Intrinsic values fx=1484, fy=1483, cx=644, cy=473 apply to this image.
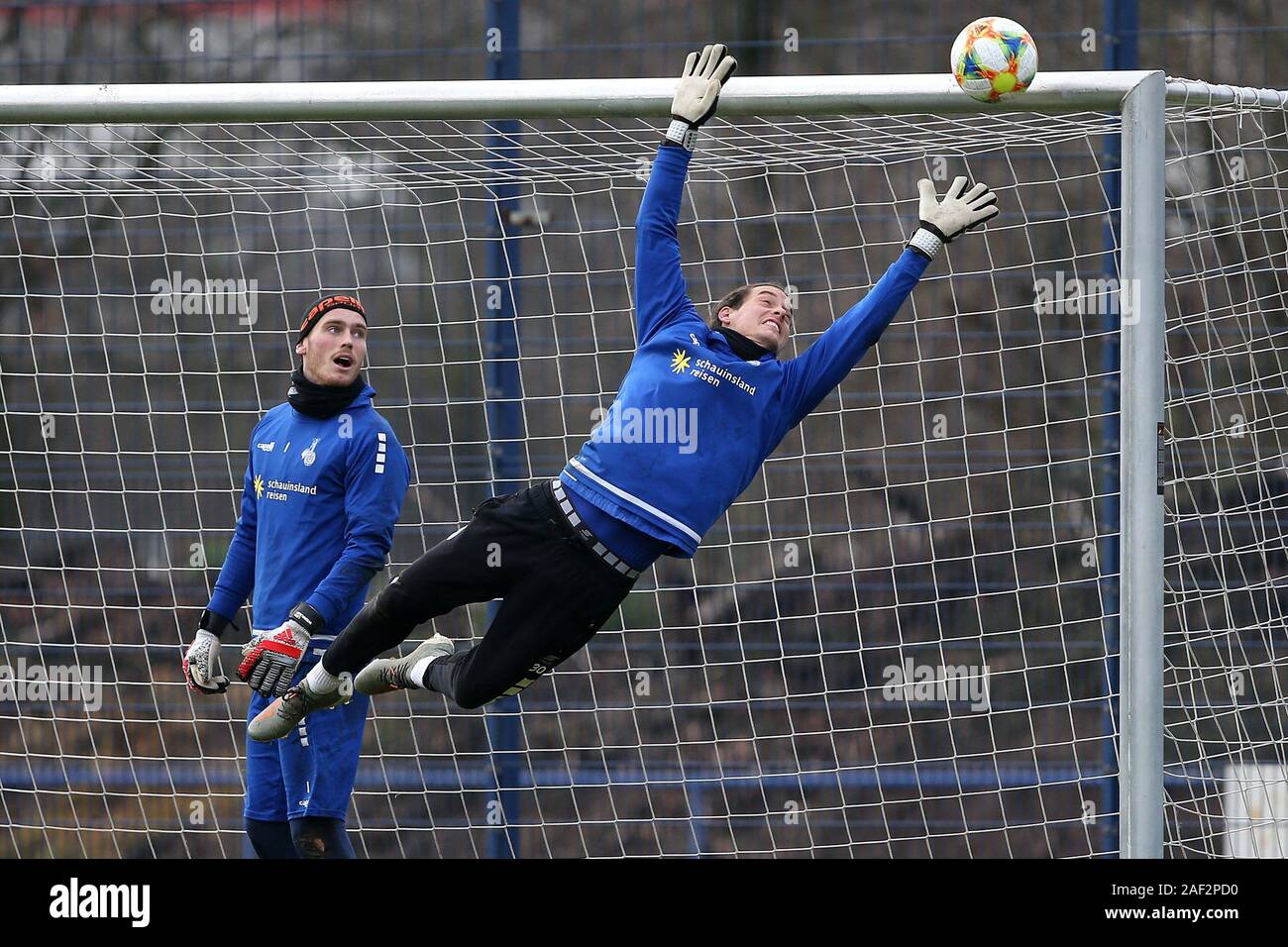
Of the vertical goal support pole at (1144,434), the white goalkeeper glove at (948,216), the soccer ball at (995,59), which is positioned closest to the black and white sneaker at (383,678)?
the white goalkeeper glove at (948,216)

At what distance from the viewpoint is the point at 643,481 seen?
15.1ft

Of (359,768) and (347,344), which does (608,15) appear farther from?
(359,768)

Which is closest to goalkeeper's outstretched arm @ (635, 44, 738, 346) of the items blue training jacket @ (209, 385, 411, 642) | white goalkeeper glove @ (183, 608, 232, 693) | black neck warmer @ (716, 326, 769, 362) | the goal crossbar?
black neck warmer @ (716, 326, 769, 362)

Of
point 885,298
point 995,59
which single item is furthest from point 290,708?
point 995,59

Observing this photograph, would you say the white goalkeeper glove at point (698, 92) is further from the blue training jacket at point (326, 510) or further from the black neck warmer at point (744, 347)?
the blue training jacket at point (326, 510)

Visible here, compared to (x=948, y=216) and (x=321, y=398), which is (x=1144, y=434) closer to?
(x=948, y=216)

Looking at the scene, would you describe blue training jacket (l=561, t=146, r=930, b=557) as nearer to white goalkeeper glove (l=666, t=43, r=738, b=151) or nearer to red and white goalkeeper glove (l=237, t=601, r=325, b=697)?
white goalkeeper glove (l=666, t=43, r=738, b=151)

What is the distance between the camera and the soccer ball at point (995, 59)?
4.71 metres

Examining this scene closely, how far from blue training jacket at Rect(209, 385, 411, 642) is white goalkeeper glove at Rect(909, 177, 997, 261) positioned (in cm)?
188

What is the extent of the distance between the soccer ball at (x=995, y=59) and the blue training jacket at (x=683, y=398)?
60 cm

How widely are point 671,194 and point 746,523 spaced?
2506 mm

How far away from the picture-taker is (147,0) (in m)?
7.11
